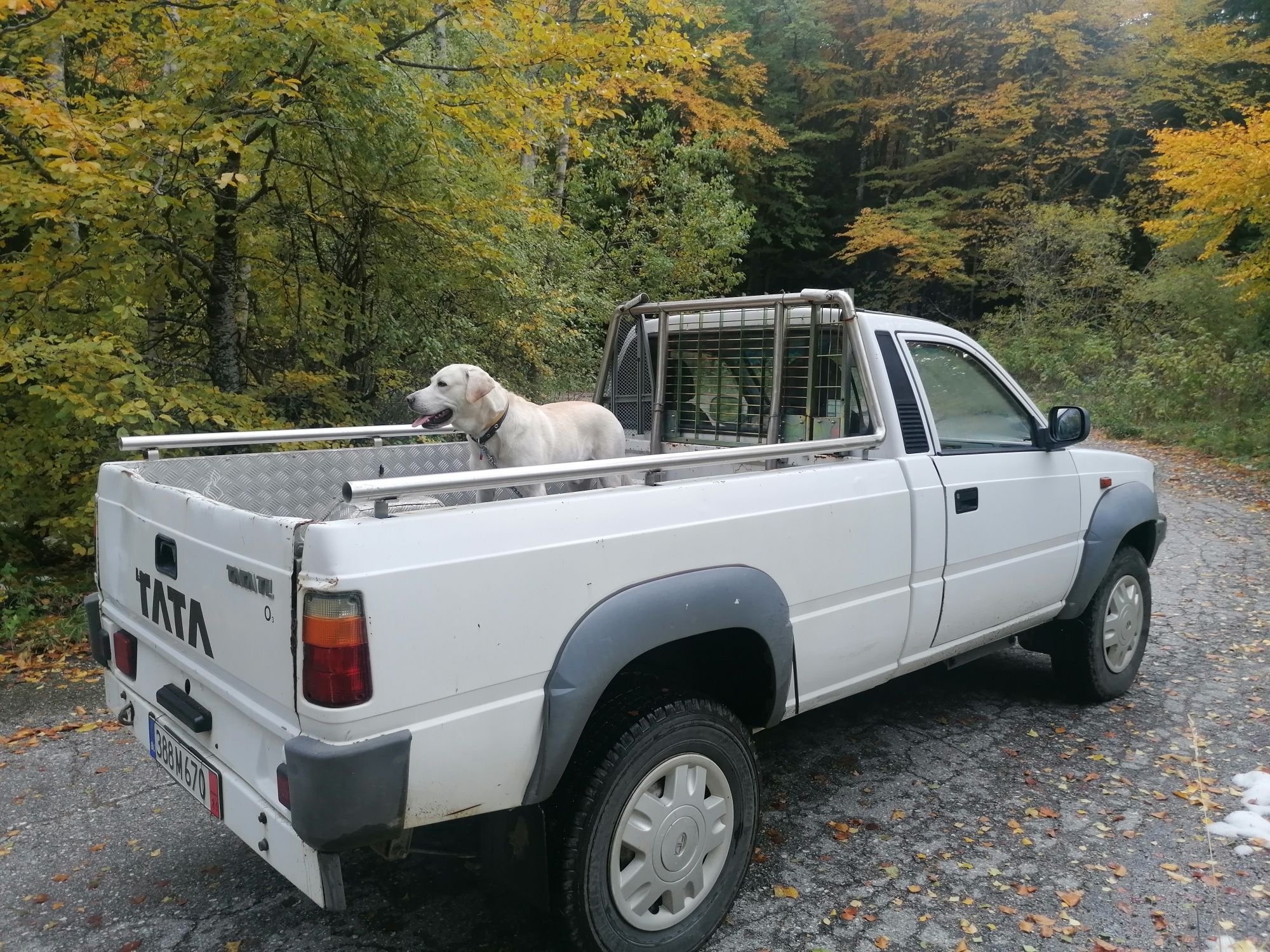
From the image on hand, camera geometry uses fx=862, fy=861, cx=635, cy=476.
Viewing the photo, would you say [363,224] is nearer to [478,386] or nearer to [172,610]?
[478,386]

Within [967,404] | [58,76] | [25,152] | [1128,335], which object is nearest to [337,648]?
[967,404]

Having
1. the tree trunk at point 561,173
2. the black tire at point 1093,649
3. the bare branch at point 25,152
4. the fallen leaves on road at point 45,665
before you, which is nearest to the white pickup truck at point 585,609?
the black tire at point 1093,649

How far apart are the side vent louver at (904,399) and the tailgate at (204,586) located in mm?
2388

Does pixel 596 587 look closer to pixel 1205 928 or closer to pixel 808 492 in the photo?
pixel 808 492

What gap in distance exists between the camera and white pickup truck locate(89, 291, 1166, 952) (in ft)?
6.44

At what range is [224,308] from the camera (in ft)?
22.7

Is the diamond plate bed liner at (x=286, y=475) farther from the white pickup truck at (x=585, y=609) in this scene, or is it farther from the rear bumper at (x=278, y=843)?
the rear bumper at (x=278, y=843)

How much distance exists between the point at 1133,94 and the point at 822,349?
25.6m

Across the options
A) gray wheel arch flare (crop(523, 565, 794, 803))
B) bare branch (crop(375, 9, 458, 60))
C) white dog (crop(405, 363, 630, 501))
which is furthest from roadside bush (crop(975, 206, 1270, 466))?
gray wheel arch flare (crop(523, 565, 794, 803))

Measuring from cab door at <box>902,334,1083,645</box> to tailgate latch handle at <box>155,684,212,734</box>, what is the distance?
269 centimetres

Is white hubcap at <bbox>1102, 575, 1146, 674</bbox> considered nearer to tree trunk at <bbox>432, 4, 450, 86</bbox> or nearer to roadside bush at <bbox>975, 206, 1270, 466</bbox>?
tree trunk at <bbox>432, 4, 450, 86</bbox>

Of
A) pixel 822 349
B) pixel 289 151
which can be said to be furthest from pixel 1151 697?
pixel 289 151

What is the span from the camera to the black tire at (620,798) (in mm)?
2312

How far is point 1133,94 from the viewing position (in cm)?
2370
